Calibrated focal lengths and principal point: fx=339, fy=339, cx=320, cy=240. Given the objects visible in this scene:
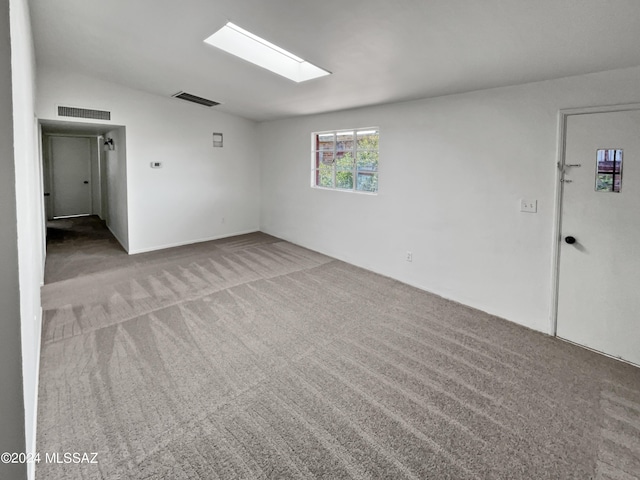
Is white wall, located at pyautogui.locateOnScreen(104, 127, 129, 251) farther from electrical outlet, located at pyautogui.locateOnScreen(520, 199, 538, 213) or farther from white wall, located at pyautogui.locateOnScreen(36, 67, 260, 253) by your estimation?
electrical outlet, located at pyautogui.locateOnScreen(520, 199, 538, 213)

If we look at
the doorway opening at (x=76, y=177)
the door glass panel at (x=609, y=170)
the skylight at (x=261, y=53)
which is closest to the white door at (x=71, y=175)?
the doorway opening at (x=76, y=177)

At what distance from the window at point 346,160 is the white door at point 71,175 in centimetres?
731

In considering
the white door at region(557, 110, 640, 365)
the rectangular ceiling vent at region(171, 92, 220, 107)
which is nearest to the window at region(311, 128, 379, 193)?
the rectangular ceiling vent at region(171, 92, 220, 107)

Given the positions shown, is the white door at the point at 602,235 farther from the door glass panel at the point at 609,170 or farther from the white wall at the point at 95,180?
the white wall at the point at 95,180

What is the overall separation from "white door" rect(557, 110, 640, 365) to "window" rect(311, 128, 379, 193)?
253cm

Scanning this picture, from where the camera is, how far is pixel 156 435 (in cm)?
205

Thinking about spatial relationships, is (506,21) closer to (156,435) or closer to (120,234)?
(156,435)

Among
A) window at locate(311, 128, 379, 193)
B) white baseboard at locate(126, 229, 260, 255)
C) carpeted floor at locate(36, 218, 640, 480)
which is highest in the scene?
window at locate(311, 128, 379, 193)

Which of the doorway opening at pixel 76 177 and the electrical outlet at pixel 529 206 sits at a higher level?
the doorway opening at pixel 76 177

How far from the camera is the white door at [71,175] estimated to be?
9.11m

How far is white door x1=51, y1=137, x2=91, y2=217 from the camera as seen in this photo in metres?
9.11

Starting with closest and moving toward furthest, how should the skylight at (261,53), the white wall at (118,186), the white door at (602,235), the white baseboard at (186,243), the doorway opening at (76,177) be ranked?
the white door at (602,235)
the skylight at (261,53)
the white wall at (118,186)
the white baseboard at (186,243)
the doorway opening at (76,177)

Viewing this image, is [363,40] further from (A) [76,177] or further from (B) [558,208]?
(A) [76,177]

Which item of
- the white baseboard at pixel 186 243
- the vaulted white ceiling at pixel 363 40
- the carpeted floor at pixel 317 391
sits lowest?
the carpeted floor at pixel 317 391
